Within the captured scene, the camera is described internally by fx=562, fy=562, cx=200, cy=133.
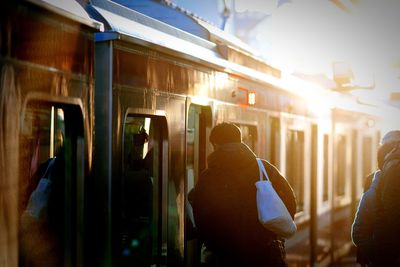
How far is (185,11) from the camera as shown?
18.3 ft

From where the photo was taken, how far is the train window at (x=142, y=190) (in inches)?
134

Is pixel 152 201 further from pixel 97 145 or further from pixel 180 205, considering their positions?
pixel 97 145

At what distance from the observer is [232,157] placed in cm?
342

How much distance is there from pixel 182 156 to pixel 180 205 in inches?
13.1

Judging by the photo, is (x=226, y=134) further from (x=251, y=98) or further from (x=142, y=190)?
(x=251, y=98)

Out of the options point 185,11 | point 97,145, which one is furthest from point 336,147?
point 97,145

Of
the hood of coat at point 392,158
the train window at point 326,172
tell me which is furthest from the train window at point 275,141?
the train window at point 326,172

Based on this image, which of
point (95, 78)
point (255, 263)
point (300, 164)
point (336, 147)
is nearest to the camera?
point (95, 78)

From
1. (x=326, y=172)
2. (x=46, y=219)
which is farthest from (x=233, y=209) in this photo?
(x=326, y=172)

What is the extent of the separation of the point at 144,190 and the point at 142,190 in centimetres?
2

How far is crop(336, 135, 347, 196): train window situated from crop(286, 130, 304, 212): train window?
2.07 meters

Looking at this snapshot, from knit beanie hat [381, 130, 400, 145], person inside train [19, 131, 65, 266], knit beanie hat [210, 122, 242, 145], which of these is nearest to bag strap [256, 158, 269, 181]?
knit beanie hat [210, 122, 242, 145]

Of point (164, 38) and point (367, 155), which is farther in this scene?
point (367, 155)

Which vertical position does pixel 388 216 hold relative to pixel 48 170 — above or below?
below
